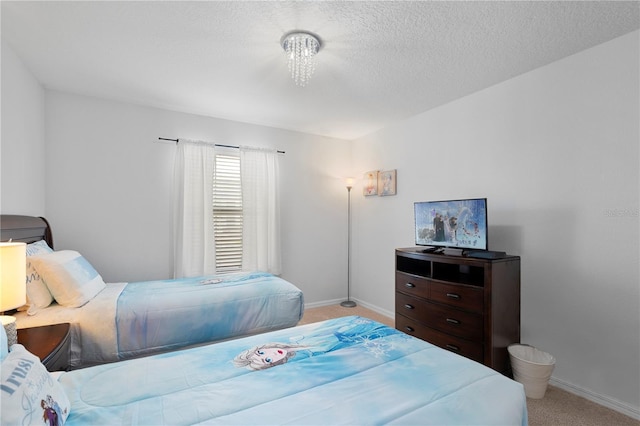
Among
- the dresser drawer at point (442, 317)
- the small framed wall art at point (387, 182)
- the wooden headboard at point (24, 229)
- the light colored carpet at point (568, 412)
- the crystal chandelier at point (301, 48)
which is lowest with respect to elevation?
the light colored carpet at point (568, 412)

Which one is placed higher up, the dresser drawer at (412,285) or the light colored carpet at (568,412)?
the dresser drawer at (412,285)

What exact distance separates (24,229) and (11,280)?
1.13 metres

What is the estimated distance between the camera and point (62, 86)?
3004mm

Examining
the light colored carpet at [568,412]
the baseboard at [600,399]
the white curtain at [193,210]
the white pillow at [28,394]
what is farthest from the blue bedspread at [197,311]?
the baseboard at [600,399]

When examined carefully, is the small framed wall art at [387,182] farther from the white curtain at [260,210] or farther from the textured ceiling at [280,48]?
the white curtain at [260,210]

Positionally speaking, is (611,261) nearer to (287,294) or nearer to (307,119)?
(287,294)

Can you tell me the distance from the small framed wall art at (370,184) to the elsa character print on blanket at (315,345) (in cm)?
264

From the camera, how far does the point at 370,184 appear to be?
439 centimetres

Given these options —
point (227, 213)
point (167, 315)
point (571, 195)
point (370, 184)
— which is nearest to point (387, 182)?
point (370, 184)

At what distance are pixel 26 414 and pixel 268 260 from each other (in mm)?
3247

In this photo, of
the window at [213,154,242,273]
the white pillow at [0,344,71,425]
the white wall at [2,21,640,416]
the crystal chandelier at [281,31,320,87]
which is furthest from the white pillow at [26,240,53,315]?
the crystal chandelier at [281,31,320,87]

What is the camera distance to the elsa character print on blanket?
4.80 feet

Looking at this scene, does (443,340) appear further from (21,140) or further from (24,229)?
(21,140)

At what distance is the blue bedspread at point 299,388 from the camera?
1.05 meters
